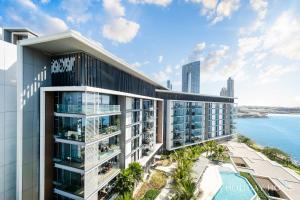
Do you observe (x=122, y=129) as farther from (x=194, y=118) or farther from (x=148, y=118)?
(x=194, y=118)

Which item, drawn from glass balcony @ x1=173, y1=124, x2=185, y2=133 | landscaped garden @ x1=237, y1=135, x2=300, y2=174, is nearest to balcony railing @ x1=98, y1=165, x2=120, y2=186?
glass balcony @ x1=173, y1=124, x2=185, y2=133

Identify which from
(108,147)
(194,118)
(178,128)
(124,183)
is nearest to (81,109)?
(108,147)

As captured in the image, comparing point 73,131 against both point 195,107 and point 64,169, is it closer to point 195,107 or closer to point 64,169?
point 64,169

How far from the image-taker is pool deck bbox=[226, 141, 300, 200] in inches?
1083

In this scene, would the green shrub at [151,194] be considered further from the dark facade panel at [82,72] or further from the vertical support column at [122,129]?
the dark facade panel at [82,72]

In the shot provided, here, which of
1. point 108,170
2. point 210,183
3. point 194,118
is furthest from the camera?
point 194,118

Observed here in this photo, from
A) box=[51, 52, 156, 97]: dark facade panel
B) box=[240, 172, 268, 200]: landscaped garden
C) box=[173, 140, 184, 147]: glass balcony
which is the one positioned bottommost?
box=[240, 172, 268, 200]: landscaped garden

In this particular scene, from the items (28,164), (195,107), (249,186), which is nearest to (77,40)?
(28,164)

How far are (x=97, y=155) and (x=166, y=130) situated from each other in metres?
25.4

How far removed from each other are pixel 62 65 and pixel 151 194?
759 inches

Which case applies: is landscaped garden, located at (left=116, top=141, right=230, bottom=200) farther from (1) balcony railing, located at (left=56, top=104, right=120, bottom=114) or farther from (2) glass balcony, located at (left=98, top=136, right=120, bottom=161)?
(1) balcony railing, located at (left=56, top=104, right=120, bottom=114)

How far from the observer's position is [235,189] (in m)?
26.1

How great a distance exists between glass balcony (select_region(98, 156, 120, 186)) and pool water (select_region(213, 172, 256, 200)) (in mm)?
13695

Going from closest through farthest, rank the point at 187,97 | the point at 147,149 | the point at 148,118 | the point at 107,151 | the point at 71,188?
1. the point at 71,188
2. the point at 107,151
3. the point at 147,149
4. the point at 148,118
5. the point at 187,97
